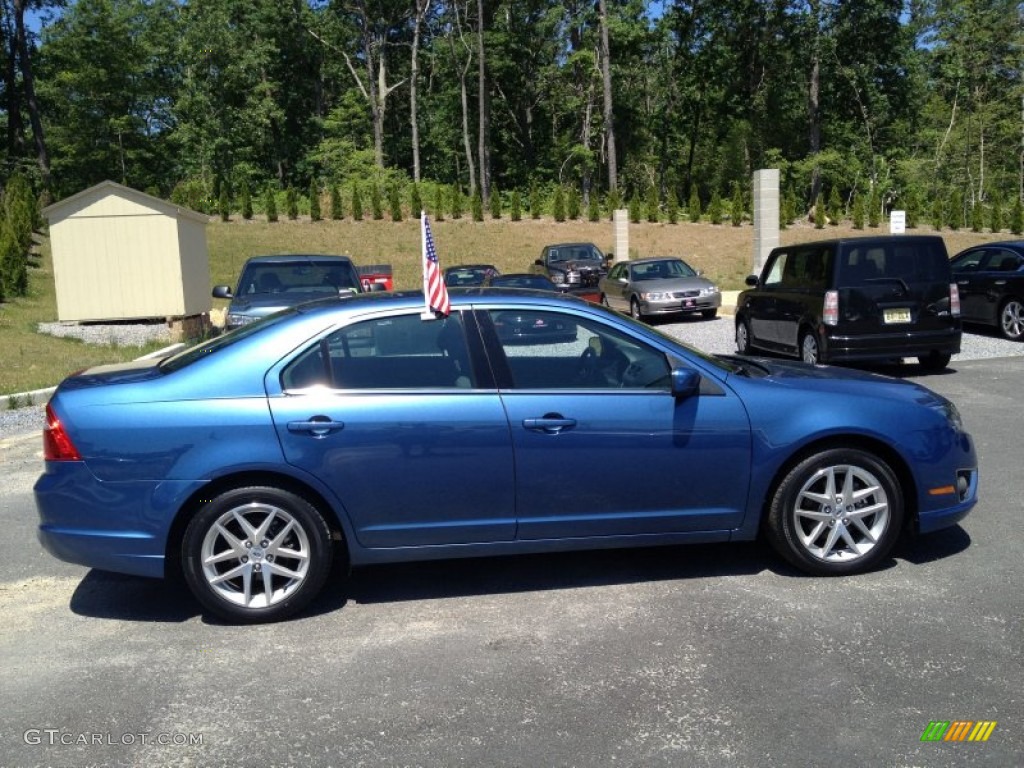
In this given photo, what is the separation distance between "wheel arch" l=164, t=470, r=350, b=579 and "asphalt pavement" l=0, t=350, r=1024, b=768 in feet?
1.31

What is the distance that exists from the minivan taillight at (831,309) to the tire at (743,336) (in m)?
2.66

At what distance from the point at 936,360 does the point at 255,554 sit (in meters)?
10.4

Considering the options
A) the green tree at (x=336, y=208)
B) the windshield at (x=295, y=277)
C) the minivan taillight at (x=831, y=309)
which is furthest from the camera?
the green tree at (x=336, y=208)

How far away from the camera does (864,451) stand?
4727mm

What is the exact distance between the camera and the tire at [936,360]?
11.8 metres

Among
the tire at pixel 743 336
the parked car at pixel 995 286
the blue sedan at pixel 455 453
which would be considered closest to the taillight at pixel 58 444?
the blue sedan at pixel 455 453

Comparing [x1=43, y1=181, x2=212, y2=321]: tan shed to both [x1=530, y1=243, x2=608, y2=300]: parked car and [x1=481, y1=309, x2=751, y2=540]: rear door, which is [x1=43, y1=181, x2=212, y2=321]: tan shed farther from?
[x1=481, y1=309, x2=751, y2=540]: rear door

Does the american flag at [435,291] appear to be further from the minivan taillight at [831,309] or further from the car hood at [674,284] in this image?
the car hood at [674,284]

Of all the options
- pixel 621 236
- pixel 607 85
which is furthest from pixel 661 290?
pixel 607 85

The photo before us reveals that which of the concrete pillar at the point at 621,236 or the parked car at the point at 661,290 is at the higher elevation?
the concrete pillar at the point at 621,236

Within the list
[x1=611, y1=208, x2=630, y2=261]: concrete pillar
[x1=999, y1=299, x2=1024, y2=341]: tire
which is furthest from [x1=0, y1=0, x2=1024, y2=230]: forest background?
[x1=999, y1=299, x2=1024, y2=341]: tire

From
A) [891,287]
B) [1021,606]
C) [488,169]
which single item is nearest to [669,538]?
[1021,606]

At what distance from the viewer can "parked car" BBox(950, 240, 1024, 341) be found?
1474cm

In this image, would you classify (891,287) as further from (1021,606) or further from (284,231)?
(284,231)
